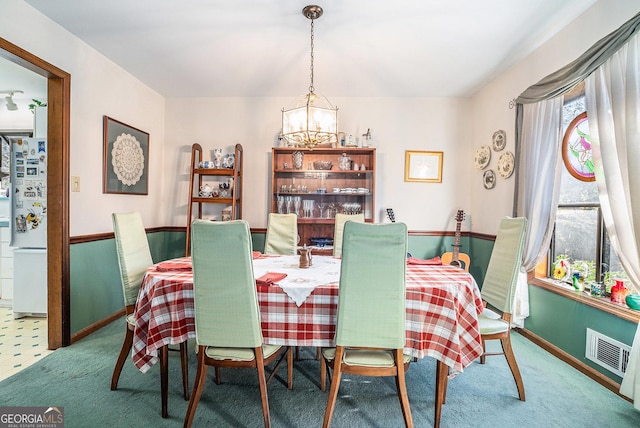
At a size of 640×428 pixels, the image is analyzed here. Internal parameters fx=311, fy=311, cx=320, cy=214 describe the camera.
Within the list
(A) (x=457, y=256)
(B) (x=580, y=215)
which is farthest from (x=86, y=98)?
(B) (x=580, y=215)

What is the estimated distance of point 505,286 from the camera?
1.97m

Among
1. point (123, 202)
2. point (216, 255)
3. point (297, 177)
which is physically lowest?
point (216, 255)

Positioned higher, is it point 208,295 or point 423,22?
point 423,22

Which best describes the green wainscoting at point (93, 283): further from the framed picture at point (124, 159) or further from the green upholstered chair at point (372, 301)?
the green upholstered chair at point (372, 301)

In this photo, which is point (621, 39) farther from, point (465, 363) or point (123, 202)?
point (123, 202)

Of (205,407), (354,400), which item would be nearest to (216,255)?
(205,407)

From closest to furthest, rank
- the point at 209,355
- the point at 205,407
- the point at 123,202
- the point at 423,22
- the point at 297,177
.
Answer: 1. the point at 209,355
2. the point at 205,407
3. the point at 423,22
4. the point at 123,202
5. the point at 297,177

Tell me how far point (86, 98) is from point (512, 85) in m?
4.01

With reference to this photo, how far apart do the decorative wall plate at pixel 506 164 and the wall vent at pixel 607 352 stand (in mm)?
1573

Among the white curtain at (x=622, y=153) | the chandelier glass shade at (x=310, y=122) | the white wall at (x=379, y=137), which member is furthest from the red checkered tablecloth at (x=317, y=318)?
the white wall at (x=379, y=137)

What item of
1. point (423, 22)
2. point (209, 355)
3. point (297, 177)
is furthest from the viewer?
point (297, 177)

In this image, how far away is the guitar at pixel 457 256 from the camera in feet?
11.9

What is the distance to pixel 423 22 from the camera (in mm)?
2330

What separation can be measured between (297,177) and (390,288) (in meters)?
2.71
